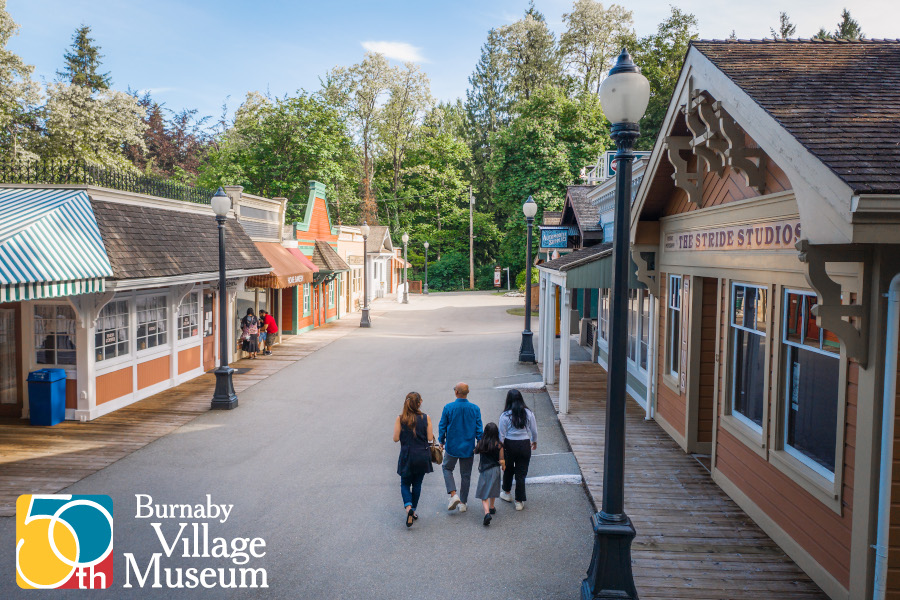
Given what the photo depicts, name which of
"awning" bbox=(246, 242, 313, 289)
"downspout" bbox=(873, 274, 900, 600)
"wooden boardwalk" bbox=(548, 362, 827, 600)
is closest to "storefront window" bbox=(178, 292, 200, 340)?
"awning" bbox=(246, 242, 313, 289)

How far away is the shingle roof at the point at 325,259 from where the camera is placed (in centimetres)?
2688

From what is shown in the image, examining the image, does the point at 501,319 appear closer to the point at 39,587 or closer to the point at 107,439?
the point at 107,439

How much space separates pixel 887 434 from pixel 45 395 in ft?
40.3

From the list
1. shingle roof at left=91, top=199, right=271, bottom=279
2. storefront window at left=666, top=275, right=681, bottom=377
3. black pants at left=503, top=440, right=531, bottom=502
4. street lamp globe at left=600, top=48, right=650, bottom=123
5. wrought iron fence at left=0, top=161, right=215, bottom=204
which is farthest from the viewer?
wrought iron fence at left=0, top=161, right=215, bottom=204

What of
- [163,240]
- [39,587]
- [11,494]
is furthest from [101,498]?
[163,240]

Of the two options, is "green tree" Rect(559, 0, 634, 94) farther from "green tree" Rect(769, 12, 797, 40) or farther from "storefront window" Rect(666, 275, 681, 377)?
"storefront window" Rect(666, 275, 681, 377)

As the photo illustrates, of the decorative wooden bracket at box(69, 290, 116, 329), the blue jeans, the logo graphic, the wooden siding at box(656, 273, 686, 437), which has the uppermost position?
the decorative wooden bracket at box(69, 290, 116, 329)

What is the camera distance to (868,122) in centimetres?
516

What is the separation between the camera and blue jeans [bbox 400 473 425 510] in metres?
7.24

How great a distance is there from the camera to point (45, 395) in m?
11.2

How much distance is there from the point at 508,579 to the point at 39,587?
4.43 metres

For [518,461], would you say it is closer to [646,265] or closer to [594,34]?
[646,265]

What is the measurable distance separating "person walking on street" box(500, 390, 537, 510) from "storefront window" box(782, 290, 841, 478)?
276 centimetres

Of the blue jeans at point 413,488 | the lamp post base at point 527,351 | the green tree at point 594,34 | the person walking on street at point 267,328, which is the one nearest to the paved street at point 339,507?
the blue jeans at point 413,488
